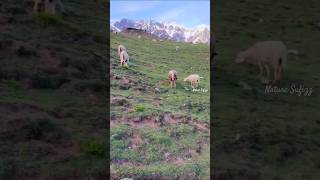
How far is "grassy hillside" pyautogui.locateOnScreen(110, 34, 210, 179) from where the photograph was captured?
13109 millimetres

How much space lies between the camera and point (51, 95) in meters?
16.5

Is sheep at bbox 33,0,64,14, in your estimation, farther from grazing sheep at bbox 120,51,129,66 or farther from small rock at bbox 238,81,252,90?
small rock at bbox 238,81,252,90

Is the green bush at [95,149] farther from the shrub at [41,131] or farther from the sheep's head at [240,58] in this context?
the sheep's head at [240,58]

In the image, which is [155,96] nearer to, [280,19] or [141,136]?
[141,136]

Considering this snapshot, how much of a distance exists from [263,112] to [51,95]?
7.11 m

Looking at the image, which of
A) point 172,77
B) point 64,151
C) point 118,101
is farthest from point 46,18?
point 64,151

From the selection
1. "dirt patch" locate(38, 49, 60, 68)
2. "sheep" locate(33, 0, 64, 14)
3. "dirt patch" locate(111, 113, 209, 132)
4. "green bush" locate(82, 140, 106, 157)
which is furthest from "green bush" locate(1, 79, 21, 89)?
"sheep" locate(33, 0, 64, 14)

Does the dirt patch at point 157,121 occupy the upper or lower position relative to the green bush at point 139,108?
lower

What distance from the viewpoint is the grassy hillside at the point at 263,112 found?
13.8 meters

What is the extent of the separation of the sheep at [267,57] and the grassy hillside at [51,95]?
21.1 ft

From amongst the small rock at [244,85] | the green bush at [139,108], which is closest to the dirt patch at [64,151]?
the green bush at [139,108]

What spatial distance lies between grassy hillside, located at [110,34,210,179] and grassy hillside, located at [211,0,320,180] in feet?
1.83

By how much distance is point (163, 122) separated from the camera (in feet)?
50.9

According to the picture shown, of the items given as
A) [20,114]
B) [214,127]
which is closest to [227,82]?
[214,127]
